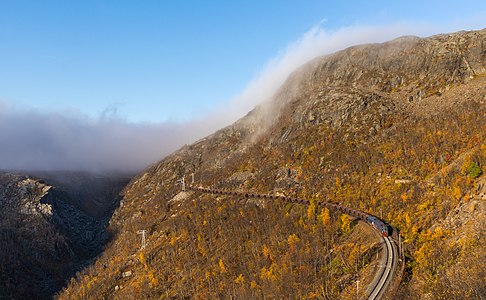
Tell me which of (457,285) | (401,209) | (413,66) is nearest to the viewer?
(457,285)

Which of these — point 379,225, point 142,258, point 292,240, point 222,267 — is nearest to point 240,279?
point 222,267

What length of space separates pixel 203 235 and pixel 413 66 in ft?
457

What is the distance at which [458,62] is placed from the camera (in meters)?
185

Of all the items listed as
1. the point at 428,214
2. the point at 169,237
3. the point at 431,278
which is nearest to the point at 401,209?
the point at 428,214

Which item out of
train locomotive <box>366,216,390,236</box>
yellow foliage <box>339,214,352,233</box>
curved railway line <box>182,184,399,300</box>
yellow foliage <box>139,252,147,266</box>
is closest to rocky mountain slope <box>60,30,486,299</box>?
yellow foliage <box>339,214,352,233</box>

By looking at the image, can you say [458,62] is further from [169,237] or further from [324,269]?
[169,237]

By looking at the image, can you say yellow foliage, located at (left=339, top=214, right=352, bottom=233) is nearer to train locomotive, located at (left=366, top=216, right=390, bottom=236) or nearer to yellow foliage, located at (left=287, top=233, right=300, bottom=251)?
train locomotive, located at (left=366, top=216, right=390, bottom=236)

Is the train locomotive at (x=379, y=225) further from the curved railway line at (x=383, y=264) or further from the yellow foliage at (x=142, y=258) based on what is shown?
the yellow foliage at (x=142, y=258)

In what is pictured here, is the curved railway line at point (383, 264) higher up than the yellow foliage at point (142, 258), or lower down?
higher up

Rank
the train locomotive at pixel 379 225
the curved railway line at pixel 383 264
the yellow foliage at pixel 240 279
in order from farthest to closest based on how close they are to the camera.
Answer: the yellow foliage at pixel 240 279 → the train locomotive at pixel 379 225 → the curved railway line at pixel 383 264

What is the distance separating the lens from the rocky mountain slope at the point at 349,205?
8462 centimetres

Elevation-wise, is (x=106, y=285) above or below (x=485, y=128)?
below

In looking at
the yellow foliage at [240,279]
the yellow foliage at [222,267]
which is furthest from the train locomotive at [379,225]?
the yellow foliage at [222,267]

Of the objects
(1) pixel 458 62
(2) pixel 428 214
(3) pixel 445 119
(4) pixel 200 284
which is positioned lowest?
(4) pixel 200 284
